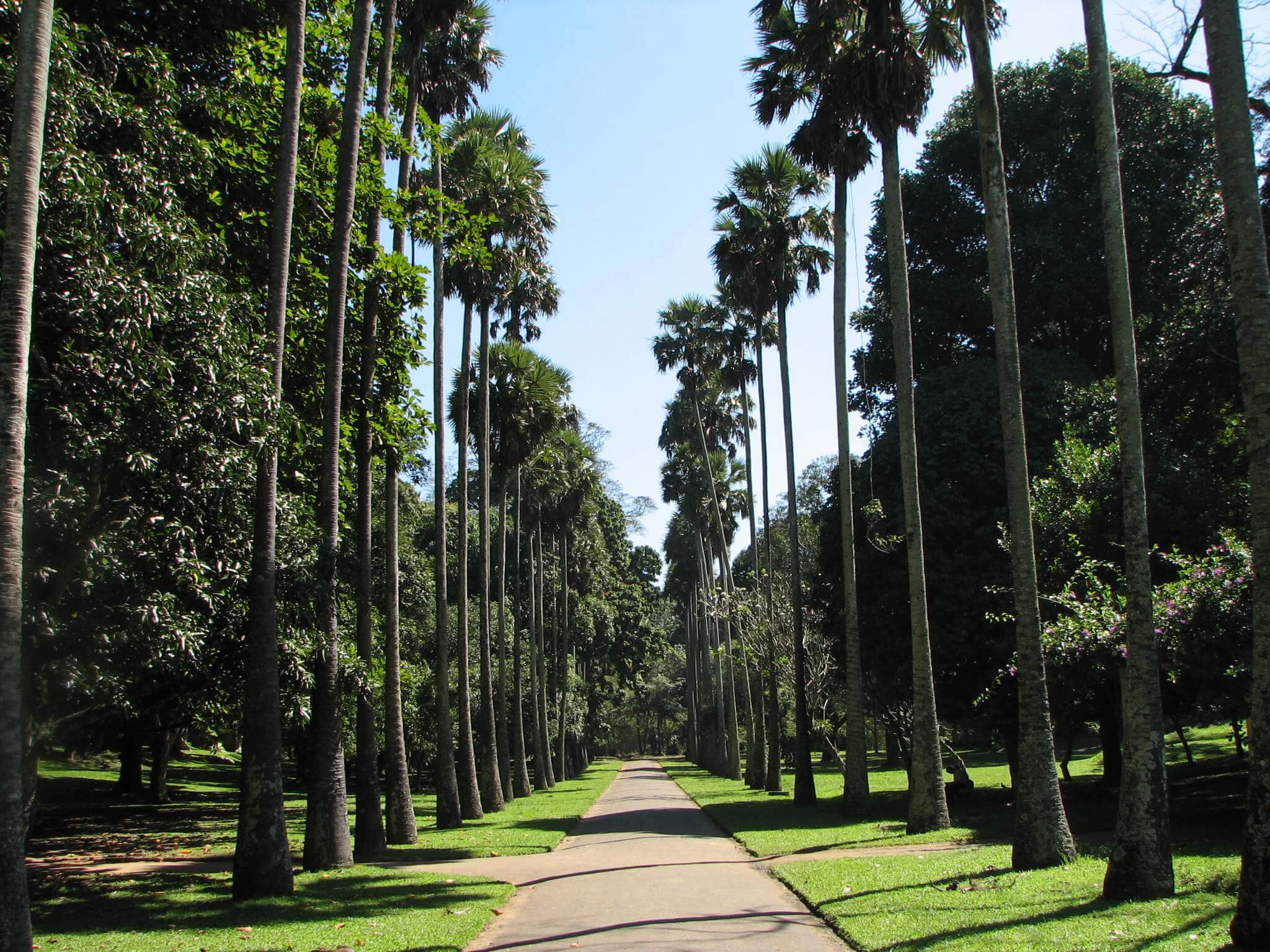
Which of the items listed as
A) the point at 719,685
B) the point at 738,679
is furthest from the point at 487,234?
the point at 719,685

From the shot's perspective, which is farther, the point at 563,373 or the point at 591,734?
the point at 591,734

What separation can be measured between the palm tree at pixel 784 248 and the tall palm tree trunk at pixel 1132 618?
16.1 m

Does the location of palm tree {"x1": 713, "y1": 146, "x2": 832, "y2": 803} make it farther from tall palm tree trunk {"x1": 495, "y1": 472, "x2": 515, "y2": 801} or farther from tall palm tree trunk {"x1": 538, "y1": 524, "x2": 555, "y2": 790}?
tall palm tree trunk {"x1": 538, "y1": 524, "x2": 555, "y2": 790}

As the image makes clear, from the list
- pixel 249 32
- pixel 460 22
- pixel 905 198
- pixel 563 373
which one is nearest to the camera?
pixel 249 32

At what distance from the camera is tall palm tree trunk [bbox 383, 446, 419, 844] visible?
19.1 metres

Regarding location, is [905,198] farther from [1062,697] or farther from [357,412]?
[357,412]

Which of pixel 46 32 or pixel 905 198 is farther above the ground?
pixel 905 198

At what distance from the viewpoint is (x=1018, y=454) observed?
13.0 metres

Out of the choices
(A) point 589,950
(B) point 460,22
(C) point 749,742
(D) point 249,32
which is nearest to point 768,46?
(B) point 460,22

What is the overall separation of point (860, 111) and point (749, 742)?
87.0 ft

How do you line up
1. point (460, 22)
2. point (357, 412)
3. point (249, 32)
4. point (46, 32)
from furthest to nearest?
point (460, 22), point (357, 412), point (249, 32), point (46, 32)

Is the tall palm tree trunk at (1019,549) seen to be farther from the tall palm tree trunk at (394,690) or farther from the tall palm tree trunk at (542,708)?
the tall palm tree trunk at (542,708)

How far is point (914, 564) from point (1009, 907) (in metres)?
9.17

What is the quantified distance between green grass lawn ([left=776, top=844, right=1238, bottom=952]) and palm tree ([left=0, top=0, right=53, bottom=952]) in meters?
6.98
